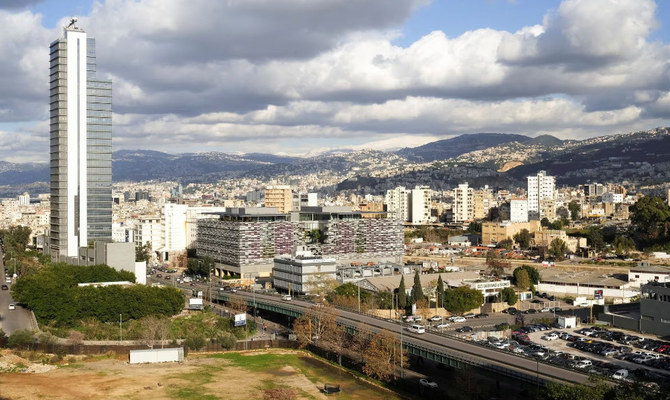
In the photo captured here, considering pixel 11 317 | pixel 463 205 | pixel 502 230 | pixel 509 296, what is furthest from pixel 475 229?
pixel 11 317

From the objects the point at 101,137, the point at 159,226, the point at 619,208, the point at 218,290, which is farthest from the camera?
the point at 619,208

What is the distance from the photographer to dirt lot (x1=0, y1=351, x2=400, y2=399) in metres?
46.1

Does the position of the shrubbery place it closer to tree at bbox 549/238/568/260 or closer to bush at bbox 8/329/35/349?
bush at bbox 8/329/35/349

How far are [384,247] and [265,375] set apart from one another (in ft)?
208

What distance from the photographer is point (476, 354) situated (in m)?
47.4

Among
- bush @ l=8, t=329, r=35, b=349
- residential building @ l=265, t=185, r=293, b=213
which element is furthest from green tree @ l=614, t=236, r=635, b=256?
bush @ l=8, t=329, r=35, b=349

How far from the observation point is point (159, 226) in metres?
134

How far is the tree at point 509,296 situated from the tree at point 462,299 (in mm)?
4308

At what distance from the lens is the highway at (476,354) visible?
1655 inches

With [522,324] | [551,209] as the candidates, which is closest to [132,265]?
[522,324]

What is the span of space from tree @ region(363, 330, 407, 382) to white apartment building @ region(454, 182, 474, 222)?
139658 mm

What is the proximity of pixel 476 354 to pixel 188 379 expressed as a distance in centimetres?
1973

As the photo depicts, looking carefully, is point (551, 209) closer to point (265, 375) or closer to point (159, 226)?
point (159, 226)

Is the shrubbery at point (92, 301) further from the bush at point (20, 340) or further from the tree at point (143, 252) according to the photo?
the tree at point (143, 252)
